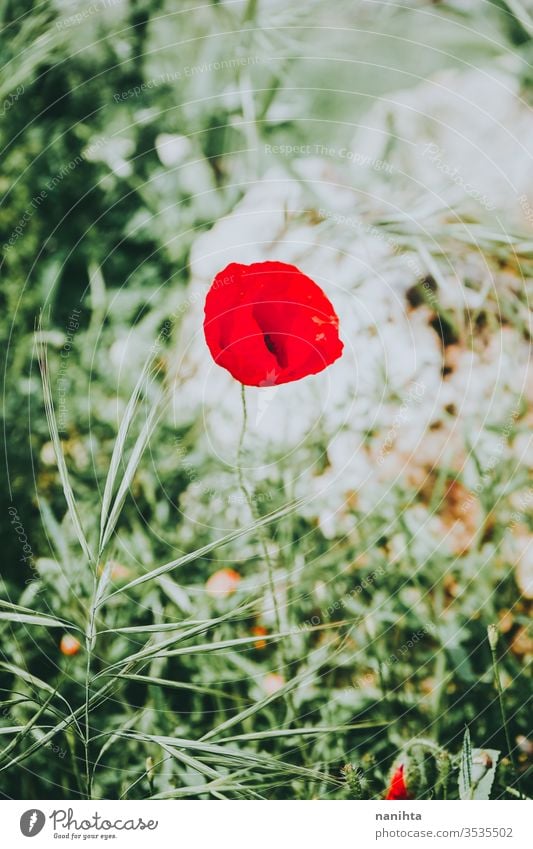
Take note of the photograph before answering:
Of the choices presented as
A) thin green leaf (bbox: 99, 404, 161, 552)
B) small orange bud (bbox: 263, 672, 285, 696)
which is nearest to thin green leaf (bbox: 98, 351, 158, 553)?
thin green leaf (bbox: 99, 404, 161, 552)

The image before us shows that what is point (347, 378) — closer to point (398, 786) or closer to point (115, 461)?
point (115, 461)

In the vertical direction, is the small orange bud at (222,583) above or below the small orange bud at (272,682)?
above

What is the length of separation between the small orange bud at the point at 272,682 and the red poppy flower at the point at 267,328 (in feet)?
0.69

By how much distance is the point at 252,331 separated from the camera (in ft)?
1.57

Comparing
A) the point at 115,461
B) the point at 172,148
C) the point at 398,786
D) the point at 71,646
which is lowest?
the point at 398,786

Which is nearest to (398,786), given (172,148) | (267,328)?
(267,328)

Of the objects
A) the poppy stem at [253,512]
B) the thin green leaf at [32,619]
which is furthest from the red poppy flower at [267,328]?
the thin green leaf at [32,619]

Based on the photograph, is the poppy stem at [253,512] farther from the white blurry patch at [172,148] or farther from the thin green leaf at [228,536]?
the white blurry patch at [172,148]

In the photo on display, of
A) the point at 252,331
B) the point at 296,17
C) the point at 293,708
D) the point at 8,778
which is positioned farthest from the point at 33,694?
the point at 296,17

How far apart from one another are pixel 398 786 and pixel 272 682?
0.35ft

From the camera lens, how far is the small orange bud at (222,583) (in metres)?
0.54

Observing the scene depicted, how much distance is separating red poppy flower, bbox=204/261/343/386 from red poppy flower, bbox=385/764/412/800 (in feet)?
0.91

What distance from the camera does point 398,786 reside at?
50cm
